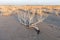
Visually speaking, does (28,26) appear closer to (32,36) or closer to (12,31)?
(12,31)

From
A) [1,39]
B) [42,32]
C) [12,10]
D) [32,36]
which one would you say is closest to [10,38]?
[1,39]

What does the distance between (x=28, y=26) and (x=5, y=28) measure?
183 centimetres

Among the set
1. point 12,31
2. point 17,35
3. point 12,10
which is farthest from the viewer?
point 12,10

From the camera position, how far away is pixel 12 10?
27.3 m

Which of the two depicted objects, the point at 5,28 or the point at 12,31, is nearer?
the point at 12,31

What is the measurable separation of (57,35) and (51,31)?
3.98 feet

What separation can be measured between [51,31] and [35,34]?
1695mm

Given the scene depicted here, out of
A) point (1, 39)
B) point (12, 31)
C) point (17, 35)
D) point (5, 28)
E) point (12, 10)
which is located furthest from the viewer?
point (12, 10)

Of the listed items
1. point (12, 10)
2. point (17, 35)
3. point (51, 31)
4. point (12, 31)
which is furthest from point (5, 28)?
point (12, 10)

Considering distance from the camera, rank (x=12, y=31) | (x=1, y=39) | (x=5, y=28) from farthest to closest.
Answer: (x=5, y=28)
(x=12, y=31)
(x=1, y=39)

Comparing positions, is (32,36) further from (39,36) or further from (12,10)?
(12,10)

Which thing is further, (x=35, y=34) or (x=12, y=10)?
(x=12, y=10)

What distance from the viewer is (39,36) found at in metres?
12.9

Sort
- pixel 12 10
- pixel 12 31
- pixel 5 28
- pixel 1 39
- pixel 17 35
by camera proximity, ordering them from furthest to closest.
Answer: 1. pixel 12 10
2. pixel 5 28
3. pixel 12 31
4. pixel 17 35
5. pixel 1 39
